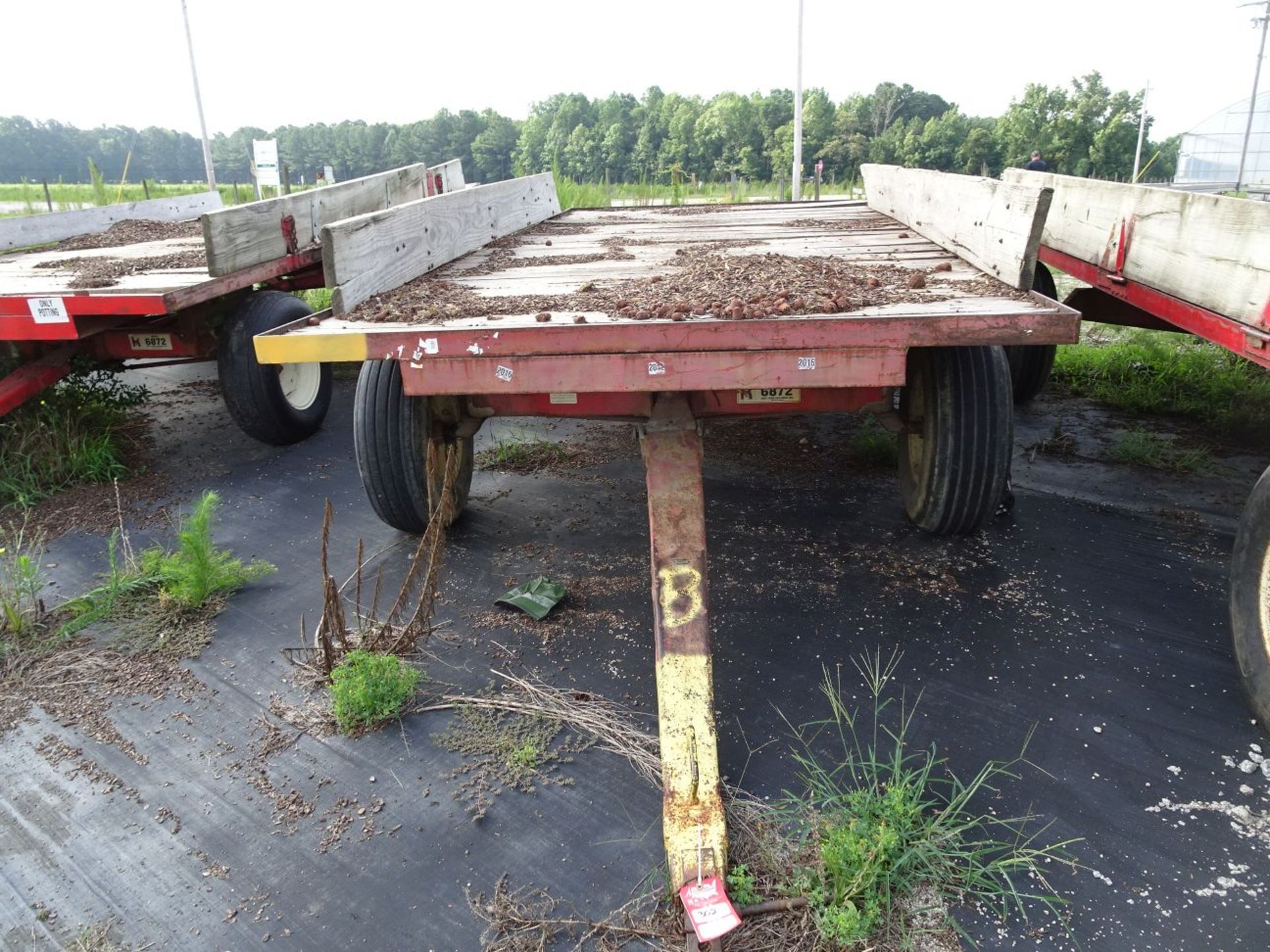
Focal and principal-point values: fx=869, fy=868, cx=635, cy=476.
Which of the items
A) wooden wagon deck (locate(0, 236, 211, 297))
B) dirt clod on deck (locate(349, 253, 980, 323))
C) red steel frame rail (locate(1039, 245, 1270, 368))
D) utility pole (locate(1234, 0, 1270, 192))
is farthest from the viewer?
utility pole (locate(1234, 0, 1270, 192))

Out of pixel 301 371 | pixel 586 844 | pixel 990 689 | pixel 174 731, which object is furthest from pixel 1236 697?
pixel 301 371

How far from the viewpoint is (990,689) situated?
9.13 feet

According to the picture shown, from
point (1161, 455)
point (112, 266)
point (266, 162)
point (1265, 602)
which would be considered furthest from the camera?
point (266, 162)

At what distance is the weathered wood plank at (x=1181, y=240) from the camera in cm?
258

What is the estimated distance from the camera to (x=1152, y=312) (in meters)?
3.26

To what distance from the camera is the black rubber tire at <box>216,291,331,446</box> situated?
486 cm

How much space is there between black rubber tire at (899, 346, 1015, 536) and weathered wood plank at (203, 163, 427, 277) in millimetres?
2894

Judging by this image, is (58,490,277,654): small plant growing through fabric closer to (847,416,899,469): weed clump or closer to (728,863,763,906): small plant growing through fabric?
(728,863,763,906): small plant growing through fabric

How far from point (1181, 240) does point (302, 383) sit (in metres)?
4.77

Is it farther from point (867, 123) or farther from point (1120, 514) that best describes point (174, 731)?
point (867, 123)

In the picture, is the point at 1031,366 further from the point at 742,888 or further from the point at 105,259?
the point at 105,259

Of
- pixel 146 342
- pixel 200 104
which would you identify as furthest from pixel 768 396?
pixel 200 104

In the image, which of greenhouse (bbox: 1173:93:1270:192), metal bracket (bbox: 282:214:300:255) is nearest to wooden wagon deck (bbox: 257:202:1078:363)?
metal bracket (bbox: 282:214:300:255)

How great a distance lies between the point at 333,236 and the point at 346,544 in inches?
73.9
